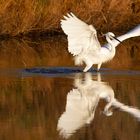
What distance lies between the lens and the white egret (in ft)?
40.0

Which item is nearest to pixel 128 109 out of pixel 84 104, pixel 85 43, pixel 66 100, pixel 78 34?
pixel 84 104

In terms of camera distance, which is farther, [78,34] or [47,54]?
[47,54]

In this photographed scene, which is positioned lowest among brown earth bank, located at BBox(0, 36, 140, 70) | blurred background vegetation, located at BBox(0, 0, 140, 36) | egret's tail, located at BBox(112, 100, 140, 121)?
egret's tail, located at BBox(112, 100, 140, 121)

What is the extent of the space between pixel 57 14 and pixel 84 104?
11.3 m

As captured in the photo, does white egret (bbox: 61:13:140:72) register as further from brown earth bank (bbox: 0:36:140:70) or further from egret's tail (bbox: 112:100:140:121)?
egret's tail (bbox: 112:100:140:121)

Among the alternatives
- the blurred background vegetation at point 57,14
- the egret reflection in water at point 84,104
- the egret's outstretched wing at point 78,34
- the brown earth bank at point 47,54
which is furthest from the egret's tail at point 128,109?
the blurred background vegetation at point 57,14

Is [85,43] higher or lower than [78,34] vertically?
lower

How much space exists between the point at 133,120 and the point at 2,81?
12.4ft

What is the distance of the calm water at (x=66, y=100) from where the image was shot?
794cm

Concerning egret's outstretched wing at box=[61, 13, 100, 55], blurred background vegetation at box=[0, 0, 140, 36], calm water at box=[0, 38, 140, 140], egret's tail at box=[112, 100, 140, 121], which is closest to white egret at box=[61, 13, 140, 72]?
egret's outstretched wing at box=[61, 13, 100, 55]

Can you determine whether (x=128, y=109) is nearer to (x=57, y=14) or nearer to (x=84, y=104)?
(x=84, y=104)

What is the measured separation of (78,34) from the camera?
12492 millimetres

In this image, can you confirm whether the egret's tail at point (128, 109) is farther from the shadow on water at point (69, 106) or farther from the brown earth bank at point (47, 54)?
the brown earth bank at point (47, 54)

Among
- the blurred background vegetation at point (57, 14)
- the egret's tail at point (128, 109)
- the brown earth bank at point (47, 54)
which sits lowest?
the egret's tail at point (128, 109)
